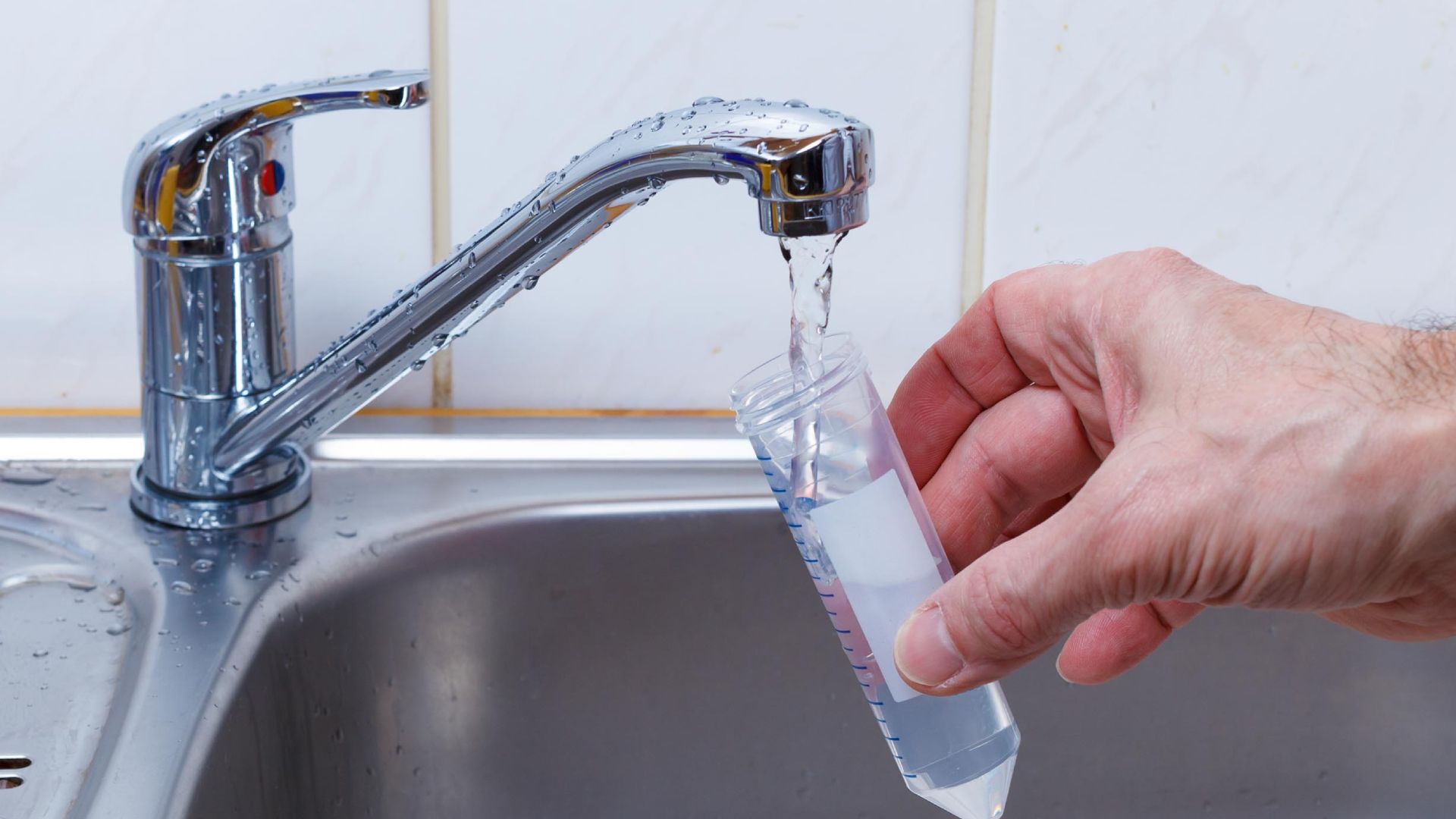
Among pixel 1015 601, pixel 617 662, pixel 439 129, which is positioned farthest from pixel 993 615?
pixel 439 129

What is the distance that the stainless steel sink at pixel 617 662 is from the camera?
633 millimetres

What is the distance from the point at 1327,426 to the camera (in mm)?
413

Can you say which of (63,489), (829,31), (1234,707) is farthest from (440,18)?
(1234,707)

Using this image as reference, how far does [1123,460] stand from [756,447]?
12 centimetres

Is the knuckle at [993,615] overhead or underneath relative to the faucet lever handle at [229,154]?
underneath

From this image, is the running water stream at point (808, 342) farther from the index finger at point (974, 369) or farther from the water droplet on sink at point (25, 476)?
the water droplet on sink at point (25, 476)

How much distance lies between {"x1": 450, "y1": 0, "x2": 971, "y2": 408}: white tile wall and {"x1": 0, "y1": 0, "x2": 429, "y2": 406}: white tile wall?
0.04 m

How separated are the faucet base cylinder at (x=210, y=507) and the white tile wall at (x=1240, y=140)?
0.39 meters

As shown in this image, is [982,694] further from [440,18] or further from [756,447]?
[440,18]

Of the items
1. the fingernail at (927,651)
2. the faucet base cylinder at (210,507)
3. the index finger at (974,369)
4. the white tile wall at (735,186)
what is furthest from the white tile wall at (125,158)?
the fingernail at (927,651)

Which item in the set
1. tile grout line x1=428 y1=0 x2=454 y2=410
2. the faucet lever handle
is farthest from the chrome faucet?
tile grout line x1=428 y1=0 x2=454 y2=410

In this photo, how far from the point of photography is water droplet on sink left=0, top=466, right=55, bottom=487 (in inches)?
27.3

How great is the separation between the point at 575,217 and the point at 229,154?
0.16 metres

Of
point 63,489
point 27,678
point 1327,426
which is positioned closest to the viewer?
point 1327,426
